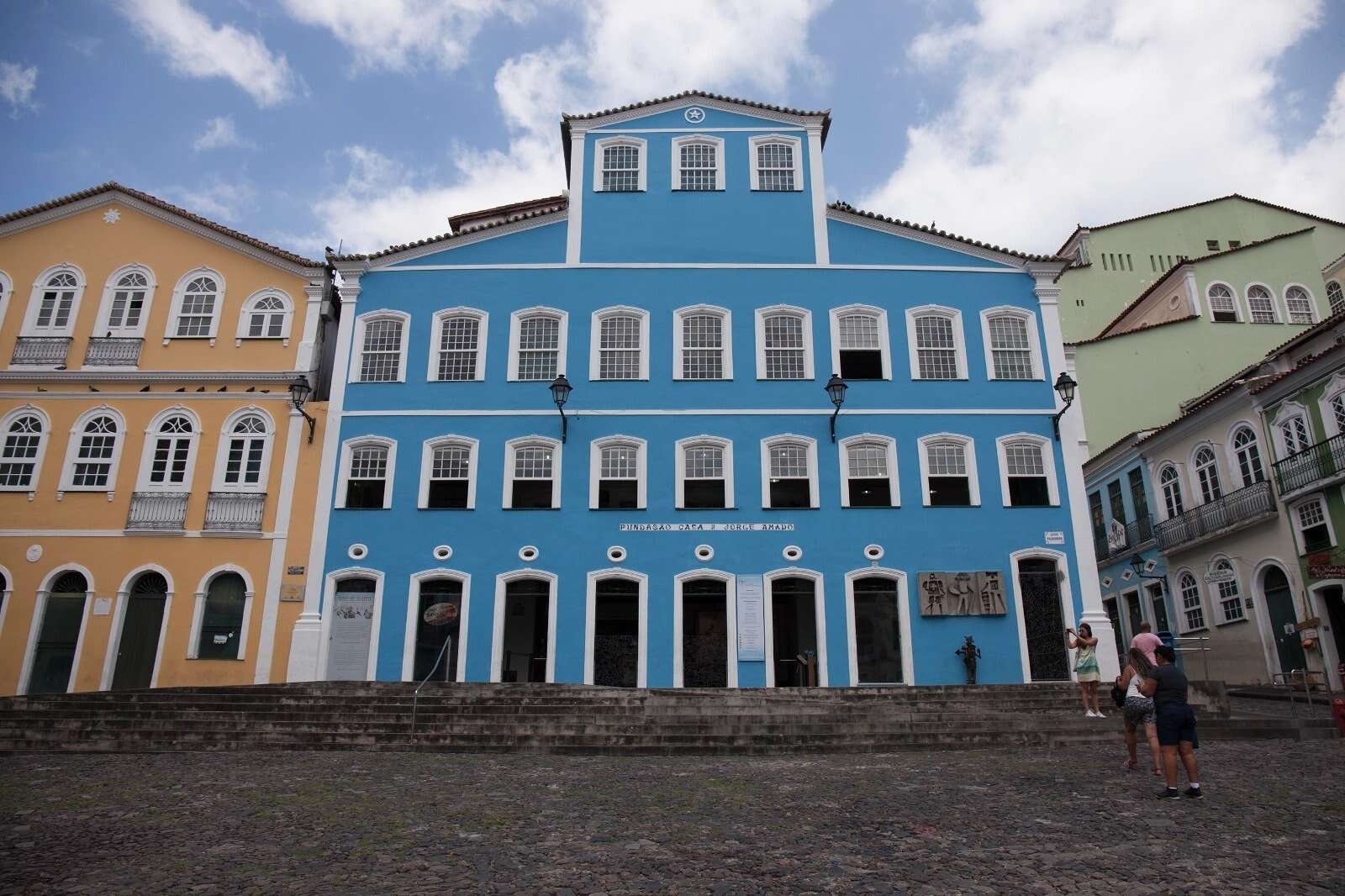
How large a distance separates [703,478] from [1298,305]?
2359cm

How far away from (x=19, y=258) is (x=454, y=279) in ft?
35.6

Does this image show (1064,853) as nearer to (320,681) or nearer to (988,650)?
(988,650)

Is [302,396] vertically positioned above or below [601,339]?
below

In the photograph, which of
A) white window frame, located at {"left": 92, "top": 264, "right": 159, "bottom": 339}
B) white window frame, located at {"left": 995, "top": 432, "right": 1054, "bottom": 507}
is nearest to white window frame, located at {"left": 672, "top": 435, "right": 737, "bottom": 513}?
white window frame, located at {"left": 995, "top": 432, "right": 1054, "bottom": 507}

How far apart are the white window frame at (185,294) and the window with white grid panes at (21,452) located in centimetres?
348

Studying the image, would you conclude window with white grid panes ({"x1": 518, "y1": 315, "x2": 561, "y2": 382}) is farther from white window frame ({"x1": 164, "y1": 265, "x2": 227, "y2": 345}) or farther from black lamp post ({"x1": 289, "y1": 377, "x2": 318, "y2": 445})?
white window frame ({"x1": 164, "y1": 265, "x2": 227, "y2": 345})

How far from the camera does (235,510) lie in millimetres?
20953

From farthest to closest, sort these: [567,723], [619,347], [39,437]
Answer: [619,347]
[39,437]
[567,723]

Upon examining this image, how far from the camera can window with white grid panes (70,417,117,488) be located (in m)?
21.4

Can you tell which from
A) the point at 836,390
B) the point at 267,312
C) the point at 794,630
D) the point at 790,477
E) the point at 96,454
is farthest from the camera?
the point at 267,312

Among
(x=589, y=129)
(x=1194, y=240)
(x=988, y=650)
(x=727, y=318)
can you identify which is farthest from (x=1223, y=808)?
(x=1194, y=240)

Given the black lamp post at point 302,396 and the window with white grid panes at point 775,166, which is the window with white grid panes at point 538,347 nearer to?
the black lamp post at point 302,396

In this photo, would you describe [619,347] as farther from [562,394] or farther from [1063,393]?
[1063,393]

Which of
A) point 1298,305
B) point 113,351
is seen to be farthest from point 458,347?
point 1298,305
